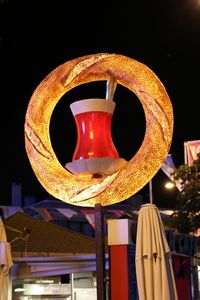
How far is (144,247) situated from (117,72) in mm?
2112

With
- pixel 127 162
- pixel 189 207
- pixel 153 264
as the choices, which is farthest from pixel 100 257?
pixel 189 207

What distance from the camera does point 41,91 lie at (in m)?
6.54

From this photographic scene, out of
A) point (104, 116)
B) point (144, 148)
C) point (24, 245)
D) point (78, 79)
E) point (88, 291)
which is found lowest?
point (88, 291)

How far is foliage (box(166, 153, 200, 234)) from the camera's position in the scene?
11.5m

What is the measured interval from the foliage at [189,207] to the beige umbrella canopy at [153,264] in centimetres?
544

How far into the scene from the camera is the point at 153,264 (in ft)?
19.8

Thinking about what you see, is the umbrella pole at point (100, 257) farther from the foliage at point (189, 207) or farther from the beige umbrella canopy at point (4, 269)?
the foliage at point (189, 207)

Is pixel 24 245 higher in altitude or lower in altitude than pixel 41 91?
lower

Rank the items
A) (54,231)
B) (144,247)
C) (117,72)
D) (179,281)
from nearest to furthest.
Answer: (144,247)
(117,72)
(179,281)
(54,231)

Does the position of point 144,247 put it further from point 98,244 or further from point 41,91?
point 41,91

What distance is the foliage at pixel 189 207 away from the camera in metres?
11.5

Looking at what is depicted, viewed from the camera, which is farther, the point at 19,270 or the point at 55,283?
the point at 55,283

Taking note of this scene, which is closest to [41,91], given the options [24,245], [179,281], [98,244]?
[98,244]

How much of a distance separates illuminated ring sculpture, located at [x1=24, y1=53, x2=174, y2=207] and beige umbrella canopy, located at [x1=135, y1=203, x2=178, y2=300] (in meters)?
0.47
